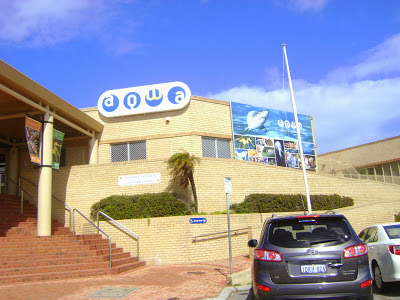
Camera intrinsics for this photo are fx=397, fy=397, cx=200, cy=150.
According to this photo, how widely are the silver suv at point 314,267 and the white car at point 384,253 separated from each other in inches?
109

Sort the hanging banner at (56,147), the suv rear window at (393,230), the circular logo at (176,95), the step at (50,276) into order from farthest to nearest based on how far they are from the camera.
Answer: the circular logo at (176,95), the hanging banner at (56,147), the step at (50,276), the suv rear window at (393,230)

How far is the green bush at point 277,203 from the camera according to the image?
1814cm

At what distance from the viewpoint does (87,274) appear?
12445 mm

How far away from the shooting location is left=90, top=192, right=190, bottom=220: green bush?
16469mm

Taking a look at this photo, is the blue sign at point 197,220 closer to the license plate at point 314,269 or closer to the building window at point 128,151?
the building window at point 128,151

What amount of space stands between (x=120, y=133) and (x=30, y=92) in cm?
711

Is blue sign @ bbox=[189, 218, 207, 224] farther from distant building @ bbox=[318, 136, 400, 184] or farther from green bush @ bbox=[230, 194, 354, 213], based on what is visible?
distant building @ bbox=[318, 136, 400, 184]

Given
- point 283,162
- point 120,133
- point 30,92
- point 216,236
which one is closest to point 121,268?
point 216,236

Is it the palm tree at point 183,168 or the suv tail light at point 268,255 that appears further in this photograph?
the palm tree at point 183,168

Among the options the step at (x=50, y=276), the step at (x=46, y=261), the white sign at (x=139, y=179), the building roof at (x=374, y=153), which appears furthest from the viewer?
the building roof at (x=374, y=153)

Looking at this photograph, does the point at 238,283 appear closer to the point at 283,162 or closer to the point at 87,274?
the point at 87,274

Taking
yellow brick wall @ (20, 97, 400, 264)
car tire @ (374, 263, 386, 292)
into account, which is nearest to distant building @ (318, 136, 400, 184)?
yellow brick wall @ (20, 97, 400, 264)

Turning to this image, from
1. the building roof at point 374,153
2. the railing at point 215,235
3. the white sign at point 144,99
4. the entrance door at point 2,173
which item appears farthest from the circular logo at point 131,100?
the building roof at point 374,153

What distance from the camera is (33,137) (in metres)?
15.6
